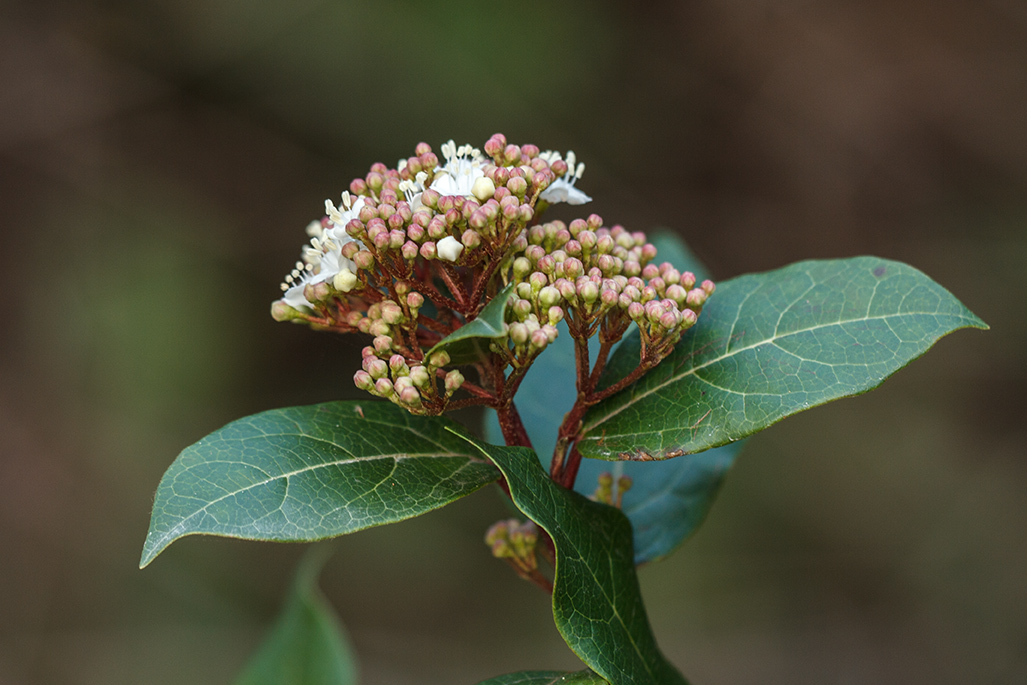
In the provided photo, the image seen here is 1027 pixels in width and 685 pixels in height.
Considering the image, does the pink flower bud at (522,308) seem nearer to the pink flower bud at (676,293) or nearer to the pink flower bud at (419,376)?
the pink flower bud at (419,376)

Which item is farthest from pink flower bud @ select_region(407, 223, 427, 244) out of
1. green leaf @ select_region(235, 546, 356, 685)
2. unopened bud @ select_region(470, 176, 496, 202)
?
green leaf @ select_region(235, 546, 356, 685)

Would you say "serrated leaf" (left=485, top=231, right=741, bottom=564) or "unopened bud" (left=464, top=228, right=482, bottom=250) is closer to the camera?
"unopened bud" (left=464, top=228, right=482, bottom=250)

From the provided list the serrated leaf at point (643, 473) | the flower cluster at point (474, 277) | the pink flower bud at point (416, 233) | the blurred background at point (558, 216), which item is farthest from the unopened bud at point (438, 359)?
the blurred background at point (558, 216)

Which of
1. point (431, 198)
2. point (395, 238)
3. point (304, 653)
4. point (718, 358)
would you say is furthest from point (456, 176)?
point (304, 653)

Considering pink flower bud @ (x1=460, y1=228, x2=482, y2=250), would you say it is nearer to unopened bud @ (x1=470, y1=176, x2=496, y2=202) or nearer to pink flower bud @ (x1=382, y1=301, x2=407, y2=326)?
unopened bud @ (x1=470, y1=176, x2=496, y2=202)

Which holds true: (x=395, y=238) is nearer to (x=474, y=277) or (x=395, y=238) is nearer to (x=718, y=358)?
(x=474, y=277)

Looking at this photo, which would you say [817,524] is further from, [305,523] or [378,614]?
[305,523]
